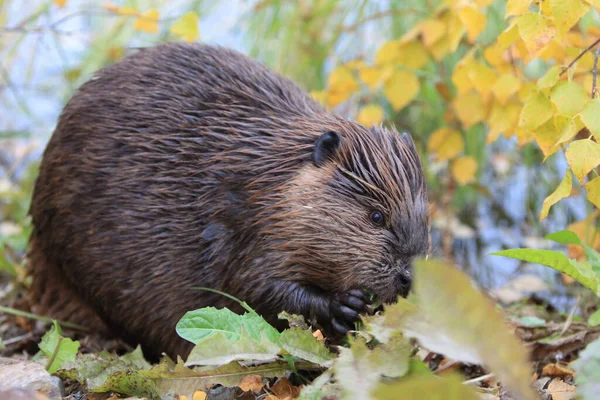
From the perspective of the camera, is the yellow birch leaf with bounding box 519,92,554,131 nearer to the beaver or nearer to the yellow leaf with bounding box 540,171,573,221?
the yellow leaf with bounding box 540,171,573,221

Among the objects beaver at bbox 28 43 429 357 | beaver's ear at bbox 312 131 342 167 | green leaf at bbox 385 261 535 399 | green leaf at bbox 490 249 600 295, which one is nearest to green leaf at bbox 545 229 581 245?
green leaf at bbox 490 249 600 295

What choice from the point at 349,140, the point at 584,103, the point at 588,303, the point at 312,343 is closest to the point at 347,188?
the point at 349,140

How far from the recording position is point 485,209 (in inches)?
218

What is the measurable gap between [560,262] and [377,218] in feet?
1.99

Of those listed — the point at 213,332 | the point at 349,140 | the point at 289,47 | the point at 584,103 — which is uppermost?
the point at 289,47

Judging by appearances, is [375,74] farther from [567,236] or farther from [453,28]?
[567,236]

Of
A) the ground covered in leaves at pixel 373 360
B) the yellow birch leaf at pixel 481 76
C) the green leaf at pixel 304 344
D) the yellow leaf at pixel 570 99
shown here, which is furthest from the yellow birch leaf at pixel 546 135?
the green leaf at pixel 304 344

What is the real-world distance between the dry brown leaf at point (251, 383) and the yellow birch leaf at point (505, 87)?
1.73m

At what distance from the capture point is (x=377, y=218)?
2.63m

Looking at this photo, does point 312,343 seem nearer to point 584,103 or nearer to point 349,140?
point 349,140

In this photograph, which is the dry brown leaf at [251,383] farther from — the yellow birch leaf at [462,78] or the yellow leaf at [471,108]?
the yellow leaf at [471,108]

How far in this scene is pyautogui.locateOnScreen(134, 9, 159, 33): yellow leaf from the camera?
3.85 meters

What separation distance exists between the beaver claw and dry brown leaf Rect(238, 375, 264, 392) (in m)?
0.36

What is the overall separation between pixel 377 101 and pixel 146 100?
279 centimetres
